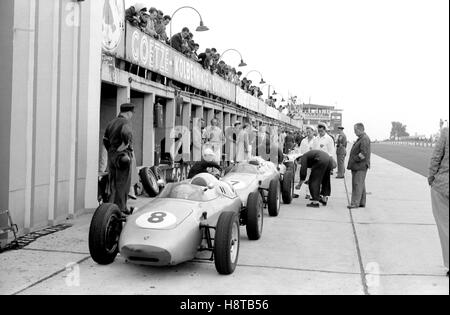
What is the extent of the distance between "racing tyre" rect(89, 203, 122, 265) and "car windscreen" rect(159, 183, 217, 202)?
2.09ft

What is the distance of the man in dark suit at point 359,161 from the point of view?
10141mm

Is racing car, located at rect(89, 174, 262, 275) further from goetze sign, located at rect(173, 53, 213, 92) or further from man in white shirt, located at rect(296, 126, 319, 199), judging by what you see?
goetze sign, located at rect(173, 53, 213, 92)

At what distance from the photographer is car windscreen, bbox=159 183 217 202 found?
232 inches

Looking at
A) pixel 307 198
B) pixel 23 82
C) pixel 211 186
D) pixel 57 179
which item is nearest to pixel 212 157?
pixel 211 186

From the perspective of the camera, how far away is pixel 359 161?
33.3 ft

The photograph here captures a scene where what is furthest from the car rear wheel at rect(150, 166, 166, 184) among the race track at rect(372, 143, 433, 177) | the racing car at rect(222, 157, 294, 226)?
the race track at rect(372, 143, 433, 177)

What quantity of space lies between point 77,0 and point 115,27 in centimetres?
151

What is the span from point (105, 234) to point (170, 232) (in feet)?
2.53

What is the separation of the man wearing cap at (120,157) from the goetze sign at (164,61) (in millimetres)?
3136

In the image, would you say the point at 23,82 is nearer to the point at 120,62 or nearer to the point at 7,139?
the point at 7,139

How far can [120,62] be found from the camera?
10.4 m

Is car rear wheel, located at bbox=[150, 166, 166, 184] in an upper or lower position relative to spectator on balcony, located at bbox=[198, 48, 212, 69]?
lower

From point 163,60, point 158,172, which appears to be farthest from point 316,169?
point 163,60

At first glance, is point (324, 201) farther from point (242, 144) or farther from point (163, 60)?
point (163, 60)
